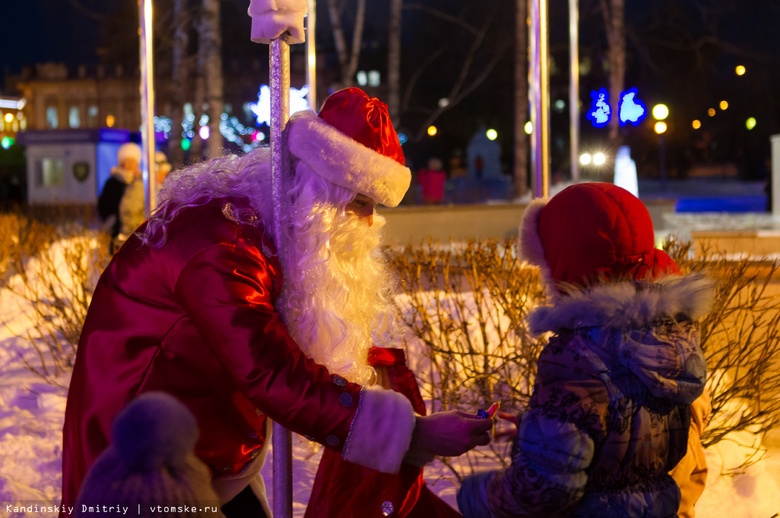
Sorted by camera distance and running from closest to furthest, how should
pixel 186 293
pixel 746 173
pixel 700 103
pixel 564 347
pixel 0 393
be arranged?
pixel 186 293
pixel 564 347
pixel 0 393
pixel 746 173
pixel 700 103

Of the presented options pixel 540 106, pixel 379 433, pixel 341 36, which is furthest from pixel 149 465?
pixel 341 36

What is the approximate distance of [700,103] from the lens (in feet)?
165

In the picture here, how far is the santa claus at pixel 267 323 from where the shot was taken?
82.1 inches

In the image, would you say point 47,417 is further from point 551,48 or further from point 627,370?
point 551,48

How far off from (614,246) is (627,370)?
1.01 feet

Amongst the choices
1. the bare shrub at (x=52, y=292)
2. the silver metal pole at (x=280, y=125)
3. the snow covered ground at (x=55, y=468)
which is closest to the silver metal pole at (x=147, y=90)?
the bare shrub at (x=52, y=292)

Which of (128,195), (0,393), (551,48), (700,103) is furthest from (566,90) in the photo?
(0,393)

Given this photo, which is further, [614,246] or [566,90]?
[566,90]

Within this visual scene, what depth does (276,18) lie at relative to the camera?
244 cm

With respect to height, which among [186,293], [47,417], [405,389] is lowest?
[47,417]

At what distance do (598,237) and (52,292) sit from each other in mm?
5467

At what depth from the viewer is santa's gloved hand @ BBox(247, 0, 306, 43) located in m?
2.45

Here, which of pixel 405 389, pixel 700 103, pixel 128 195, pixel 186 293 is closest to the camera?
pixel 186 293

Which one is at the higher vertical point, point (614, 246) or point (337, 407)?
point (614, 246)
